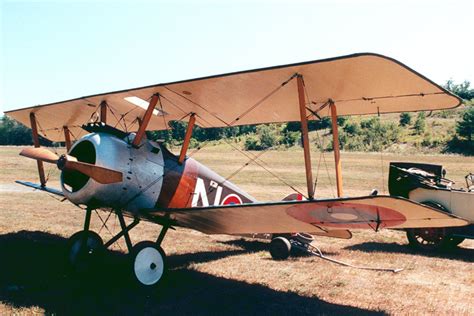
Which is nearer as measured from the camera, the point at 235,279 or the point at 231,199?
the point at 235,279

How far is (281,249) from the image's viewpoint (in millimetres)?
7102

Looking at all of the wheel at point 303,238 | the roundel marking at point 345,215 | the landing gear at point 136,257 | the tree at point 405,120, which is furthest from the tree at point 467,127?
the landing gear at point 136,257

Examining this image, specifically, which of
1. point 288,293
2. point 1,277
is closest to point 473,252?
point 288,293

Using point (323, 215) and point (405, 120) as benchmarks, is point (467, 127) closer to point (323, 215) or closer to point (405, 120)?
point (405, 120)

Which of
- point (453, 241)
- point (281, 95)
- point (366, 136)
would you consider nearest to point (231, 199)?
point (281, 95)

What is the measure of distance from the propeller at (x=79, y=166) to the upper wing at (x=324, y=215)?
862 mm

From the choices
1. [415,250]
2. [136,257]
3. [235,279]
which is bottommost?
[415,250]

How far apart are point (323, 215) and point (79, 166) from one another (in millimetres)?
2961

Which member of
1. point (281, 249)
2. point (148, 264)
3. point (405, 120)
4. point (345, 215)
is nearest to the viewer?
point (345, 215)

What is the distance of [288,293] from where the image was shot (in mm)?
5184

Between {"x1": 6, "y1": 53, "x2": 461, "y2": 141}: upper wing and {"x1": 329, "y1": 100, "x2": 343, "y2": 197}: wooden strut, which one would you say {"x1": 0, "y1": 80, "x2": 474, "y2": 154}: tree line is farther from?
{"x1": 329, "y1": 100, "x2": 343, "y2": 197}: wooden strut

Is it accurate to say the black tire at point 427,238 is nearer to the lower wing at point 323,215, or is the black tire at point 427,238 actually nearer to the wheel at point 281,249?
the wheel at point 281,249

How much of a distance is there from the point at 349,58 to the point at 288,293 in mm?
3021

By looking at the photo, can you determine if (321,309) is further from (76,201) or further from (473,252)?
(473,252)
